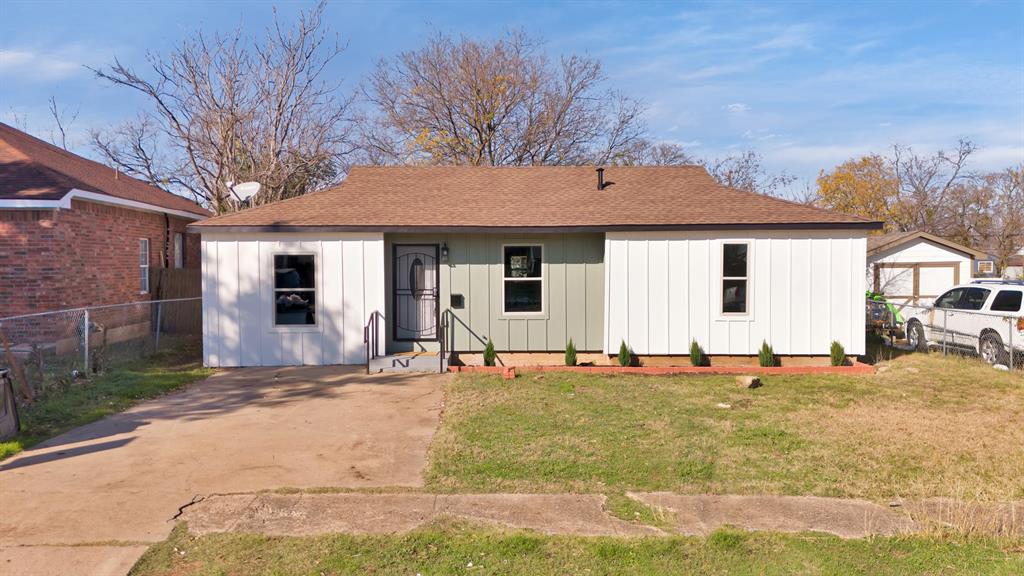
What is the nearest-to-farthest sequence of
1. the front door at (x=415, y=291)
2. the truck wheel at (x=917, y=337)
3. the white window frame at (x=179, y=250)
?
the front door at (x=415, y=291), the truck wheel at (x=917, y=337), the white window frame at (x=179, y=250)

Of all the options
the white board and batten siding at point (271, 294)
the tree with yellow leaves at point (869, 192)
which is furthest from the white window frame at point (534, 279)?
the tree with yellow leaves at point (869, 192)

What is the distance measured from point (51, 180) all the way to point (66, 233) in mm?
1177

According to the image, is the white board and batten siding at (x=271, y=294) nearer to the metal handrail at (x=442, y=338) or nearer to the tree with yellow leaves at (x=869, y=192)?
the metal handrail at (x=442, y=338)

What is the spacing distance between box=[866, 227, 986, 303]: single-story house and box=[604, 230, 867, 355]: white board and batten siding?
47.1 feet

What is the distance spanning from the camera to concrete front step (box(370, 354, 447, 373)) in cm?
1169

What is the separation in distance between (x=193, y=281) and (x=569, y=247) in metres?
10.5

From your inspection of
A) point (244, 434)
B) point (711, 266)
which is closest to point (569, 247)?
point (711, 266)

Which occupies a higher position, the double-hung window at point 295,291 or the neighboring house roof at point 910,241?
the neighboring house roof at point 910,241

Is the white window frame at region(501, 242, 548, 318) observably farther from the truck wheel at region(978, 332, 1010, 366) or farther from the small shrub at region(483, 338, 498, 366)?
the truck wheel at region(978, 332, 1010, 366)

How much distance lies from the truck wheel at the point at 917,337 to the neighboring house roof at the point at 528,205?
4586 millimetres

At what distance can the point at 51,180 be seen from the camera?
1311cm

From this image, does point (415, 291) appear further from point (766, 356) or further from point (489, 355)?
point (766, 356)

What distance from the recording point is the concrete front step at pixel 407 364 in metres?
11.7

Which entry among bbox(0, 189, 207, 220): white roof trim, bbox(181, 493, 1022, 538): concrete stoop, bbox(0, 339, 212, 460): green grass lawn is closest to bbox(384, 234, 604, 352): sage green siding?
bbox(0, 339, 212, 460): green grass lawn
